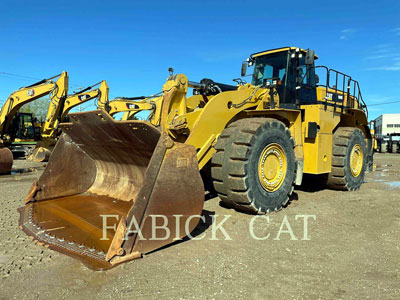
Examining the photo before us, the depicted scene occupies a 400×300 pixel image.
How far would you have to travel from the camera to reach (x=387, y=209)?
5645 mm

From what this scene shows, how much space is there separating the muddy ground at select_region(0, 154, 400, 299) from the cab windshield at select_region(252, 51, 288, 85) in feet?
10.4

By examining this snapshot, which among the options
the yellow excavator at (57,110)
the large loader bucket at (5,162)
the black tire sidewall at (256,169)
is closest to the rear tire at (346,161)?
the black tire sidewall at (256,169)

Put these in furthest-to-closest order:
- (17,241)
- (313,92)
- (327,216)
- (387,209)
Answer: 1. (313,92)
2. (387,209)
3. (327,216)
4. (17,241)

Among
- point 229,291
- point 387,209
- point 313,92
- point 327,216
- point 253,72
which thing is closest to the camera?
point 229,291

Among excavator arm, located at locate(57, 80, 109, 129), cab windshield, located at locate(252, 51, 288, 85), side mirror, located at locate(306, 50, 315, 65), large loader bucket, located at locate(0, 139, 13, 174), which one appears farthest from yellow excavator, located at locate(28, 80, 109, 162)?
side mirror, located at locate(306, 50, 315, 65)

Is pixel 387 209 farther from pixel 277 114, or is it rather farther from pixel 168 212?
pixel 168 212

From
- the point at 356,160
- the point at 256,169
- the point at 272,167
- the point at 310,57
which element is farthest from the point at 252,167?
the point at 356,160

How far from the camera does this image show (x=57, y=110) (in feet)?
43.3

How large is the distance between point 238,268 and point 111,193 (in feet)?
9.54

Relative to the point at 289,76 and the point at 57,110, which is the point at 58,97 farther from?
the point at 289,76

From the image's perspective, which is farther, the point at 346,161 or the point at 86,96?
the point at 86,96

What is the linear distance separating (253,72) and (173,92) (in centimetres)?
350

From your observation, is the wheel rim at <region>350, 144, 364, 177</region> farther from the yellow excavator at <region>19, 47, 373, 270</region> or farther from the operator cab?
the operator cab

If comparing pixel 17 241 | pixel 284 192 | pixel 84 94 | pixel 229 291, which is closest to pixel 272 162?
pixel 284 192
